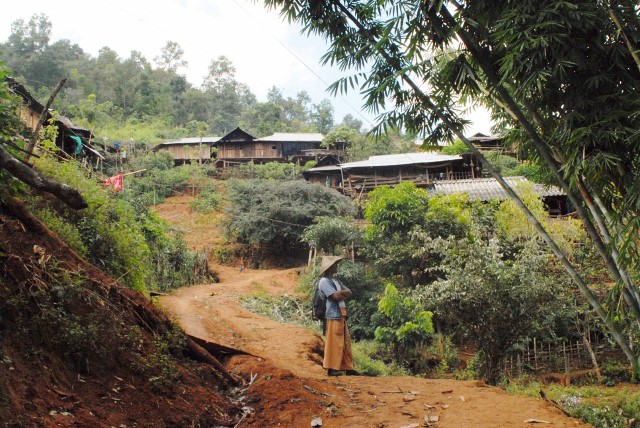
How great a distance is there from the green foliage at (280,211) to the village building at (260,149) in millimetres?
14134

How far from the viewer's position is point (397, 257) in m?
16.9

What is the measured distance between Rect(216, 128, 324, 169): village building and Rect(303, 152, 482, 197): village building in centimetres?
927

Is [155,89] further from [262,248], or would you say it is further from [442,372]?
[442,372]

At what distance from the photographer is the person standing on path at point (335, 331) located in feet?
22.3

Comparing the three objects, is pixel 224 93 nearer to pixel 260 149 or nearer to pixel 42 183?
pixel 260 149

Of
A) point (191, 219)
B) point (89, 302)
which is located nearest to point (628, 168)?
point (89, 302)

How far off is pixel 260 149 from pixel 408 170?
1470 cm

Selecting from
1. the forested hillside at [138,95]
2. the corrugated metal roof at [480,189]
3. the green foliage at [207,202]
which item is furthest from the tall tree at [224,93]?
the corrugated metal roof at [480,189]

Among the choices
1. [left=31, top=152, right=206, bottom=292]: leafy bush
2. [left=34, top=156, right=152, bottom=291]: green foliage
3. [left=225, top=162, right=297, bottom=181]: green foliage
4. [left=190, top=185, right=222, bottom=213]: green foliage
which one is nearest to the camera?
[left=31, top=152, right=206, bottom=292]: leafy bush

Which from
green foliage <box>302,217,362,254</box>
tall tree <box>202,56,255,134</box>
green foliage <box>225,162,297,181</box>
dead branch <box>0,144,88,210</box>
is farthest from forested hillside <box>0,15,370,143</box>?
dead branch <box>0,144,88,210</box>

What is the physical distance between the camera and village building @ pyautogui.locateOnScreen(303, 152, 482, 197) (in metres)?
30.3

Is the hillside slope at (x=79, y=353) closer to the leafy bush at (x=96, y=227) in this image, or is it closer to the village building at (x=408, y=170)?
the leafy bush at (x=96, y=227)

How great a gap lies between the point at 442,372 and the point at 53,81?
50779 mm

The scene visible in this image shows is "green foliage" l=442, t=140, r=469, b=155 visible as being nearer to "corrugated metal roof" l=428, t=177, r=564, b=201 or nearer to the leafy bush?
"corrugated metal roof" l=428, t=177, r=564, b=201
